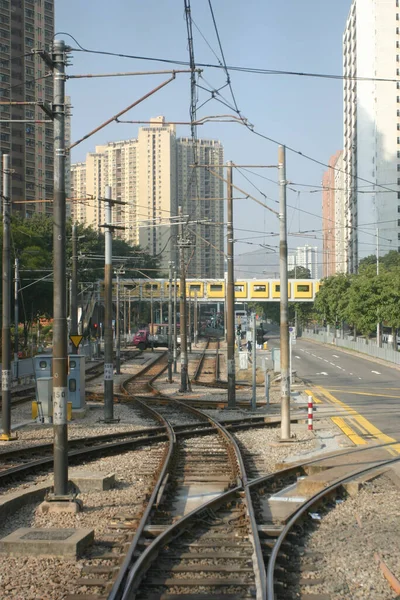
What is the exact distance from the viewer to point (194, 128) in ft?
74.8

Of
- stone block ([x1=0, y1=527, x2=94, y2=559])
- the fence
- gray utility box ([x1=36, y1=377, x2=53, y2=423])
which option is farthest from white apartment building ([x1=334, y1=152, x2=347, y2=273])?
stone block ([x1=0, y1=527, x2=94, y2=559])

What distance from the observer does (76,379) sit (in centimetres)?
2441

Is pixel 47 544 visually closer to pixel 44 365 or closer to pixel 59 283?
pixel 59 283

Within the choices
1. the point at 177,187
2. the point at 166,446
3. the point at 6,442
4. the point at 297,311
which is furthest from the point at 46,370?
the point at 297,311

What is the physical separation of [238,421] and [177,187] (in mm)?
59679

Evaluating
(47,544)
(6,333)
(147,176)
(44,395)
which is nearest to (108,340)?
(6,333)

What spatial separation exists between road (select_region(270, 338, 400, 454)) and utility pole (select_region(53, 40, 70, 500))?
9102 millimetres

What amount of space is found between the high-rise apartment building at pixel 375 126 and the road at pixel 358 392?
207ft

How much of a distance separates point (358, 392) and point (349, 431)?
1430 cm

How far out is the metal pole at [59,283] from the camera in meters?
11.5

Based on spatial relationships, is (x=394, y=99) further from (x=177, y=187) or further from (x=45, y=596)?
(x=45, y=596)

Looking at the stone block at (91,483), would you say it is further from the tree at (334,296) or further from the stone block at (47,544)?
the tree at (334,296)

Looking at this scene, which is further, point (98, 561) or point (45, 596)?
point (98, 561)

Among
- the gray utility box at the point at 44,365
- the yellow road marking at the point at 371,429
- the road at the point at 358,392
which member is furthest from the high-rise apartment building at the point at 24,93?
the gray utility box at the point at 44,365
